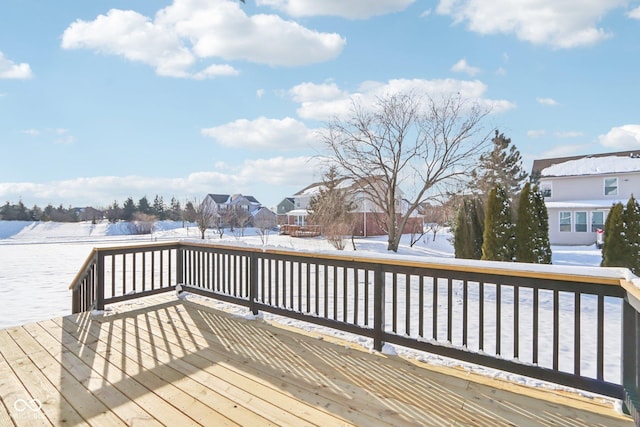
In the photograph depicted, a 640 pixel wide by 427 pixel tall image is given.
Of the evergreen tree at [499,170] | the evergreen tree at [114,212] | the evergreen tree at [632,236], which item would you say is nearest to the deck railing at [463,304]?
the evergreen tree at [632,236]

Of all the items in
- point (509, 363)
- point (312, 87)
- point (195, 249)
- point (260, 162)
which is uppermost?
point (312, 87)

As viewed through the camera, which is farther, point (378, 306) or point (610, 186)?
point (610, 186)

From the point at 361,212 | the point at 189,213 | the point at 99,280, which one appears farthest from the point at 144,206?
the point at 99,280

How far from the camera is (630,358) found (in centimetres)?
201

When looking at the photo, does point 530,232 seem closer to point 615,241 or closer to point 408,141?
point 615,241

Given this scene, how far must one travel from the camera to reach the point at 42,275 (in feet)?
30.1

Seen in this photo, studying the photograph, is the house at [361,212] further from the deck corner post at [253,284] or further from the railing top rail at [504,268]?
the railing top rail at [504,268]

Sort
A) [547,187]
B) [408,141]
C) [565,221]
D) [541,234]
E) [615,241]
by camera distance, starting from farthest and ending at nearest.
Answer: [547,187], [565,221], [408,141], [541,234], [615,241]

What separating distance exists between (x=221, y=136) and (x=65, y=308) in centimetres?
743

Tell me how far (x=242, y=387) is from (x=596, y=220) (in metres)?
20.5

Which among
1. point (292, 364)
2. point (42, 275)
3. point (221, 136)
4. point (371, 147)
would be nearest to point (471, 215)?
point (371, 147)

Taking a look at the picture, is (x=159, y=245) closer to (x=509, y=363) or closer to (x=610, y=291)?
(x=509, y=363)

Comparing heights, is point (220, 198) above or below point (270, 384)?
above

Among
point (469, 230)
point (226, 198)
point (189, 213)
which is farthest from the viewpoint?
point (226, 198)
